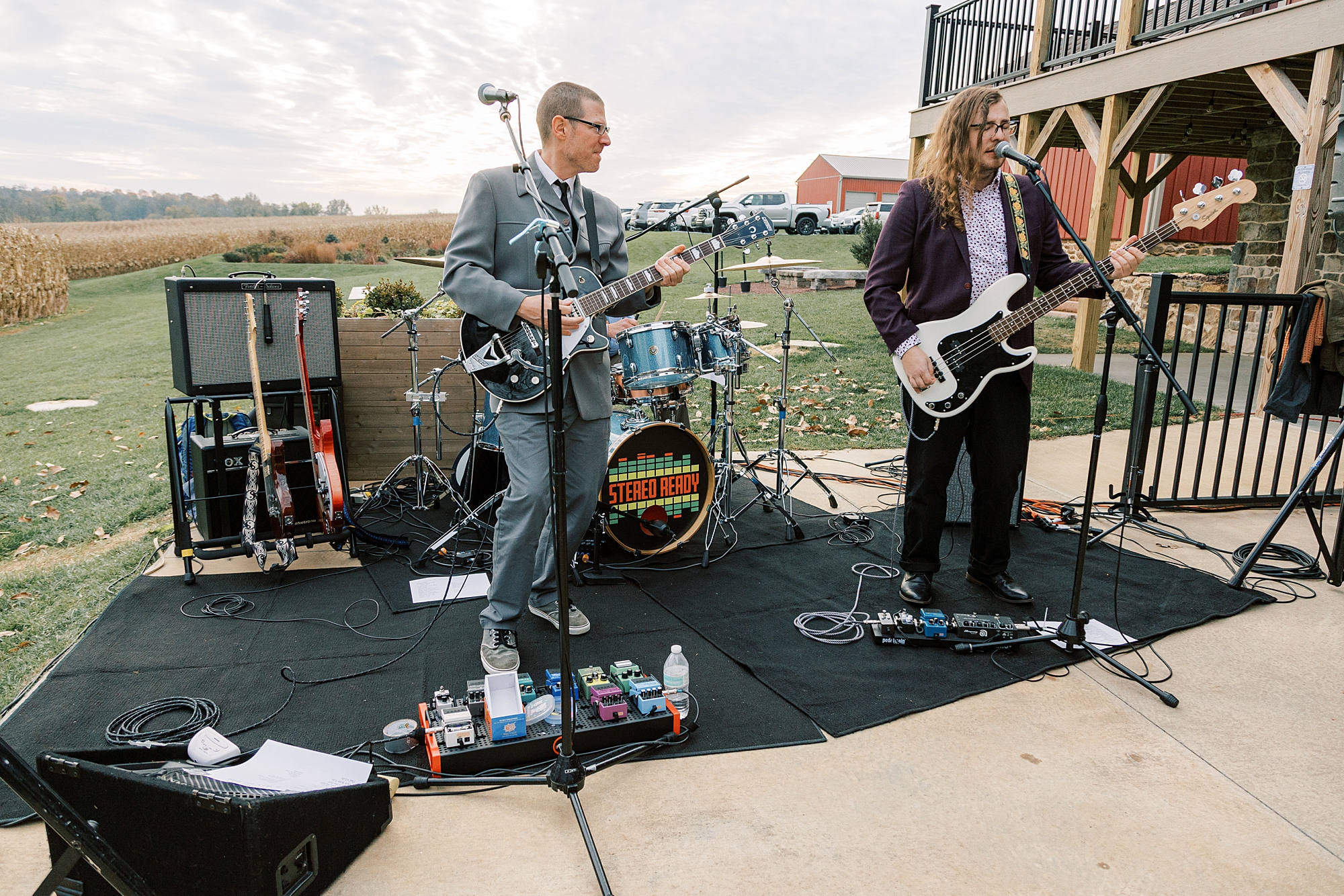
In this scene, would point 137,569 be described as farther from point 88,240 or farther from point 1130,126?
point 88,240

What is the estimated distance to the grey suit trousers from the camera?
294 centimetres

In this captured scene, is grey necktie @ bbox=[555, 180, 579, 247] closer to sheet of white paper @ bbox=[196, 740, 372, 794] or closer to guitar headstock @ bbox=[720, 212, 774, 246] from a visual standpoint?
guitar headstock @ bbox=[720, 212, 774, 246]

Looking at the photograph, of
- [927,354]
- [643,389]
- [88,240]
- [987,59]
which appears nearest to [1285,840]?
[927,354]

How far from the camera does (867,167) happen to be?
40.6m

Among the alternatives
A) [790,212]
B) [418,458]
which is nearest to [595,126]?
[418,458]

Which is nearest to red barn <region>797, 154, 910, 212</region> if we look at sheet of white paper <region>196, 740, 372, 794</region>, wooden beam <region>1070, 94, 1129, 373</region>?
wooden beam <region>1070, 94, 1129, 373</region>

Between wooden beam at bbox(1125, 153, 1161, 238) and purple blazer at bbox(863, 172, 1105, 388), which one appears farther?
wooden beam at bbox(1125, 153, 1161, 238)

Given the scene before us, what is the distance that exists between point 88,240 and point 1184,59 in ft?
74.6

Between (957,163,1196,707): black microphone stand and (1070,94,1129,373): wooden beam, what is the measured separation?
6008mm

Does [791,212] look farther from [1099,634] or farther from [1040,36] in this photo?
[1099,634]

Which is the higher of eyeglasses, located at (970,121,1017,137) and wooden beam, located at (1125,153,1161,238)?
wooden beam, located at (1125,153,1161,238)

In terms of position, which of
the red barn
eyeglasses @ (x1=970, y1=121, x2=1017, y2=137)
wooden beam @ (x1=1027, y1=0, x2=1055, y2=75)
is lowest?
eyeglasses @ (x1=970, y1=121, x2=1017, y2=137)

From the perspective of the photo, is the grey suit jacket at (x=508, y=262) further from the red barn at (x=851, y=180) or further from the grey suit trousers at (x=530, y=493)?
the red barn at (x=851, y=180)

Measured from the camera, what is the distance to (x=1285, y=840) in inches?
82.4
